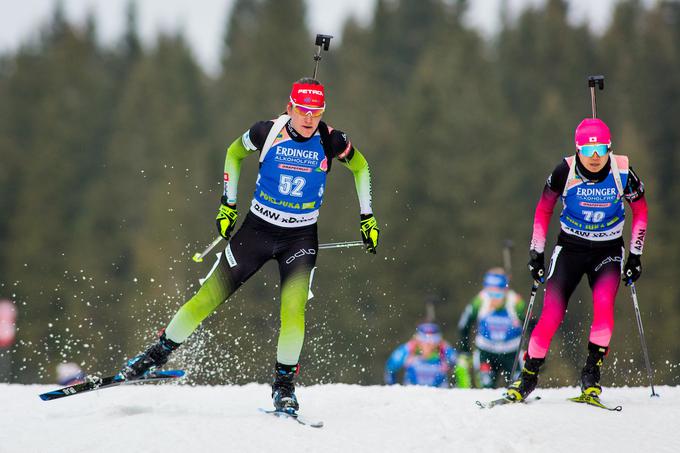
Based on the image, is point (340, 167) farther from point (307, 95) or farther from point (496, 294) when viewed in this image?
point (307, 95)

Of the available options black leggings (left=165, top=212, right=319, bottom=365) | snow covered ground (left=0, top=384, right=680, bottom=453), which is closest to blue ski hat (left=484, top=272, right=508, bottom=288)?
snow covered ground (left=0, top=384, right=680, bottom=453)

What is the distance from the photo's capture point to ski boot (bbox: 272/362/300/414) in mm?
5621

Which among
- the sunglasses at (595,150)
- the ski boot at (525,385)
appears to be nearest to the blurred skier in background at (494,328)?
the ski boot at (525,385)

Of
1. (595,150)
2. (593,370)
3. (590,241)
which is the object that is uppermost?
(595,150)

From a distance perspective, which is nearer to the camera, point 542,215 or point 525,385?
point 525,385

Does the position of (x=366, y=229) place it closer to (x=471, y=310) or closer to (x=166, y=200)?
(x=471, y=310)

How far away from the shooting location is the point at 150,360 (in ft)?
19.6

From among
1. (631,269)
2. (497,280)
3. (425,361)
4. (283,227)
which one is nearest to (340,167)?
(425,361)

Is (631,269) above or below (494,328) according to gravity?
above

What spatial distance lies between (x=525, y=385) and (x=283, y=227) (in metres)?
2.14

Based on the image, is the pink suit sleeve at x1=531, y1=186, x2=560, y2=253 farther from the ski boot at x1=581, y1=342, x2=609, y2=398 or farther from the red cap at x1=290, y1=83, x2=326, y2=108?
the red cap at x1=290, y1=83, x2=326, y2=108

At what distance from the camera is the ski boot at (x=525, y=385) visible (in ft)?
20.2

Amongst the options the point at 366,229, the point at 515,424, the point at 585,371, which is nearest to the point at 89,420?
the point at 366,229

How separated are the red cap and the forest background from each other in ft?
43.7
